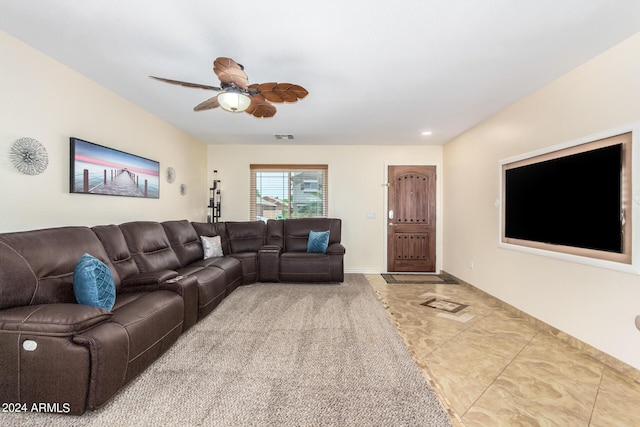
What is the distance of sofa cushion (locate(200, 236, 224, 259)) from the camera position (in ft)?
13.5

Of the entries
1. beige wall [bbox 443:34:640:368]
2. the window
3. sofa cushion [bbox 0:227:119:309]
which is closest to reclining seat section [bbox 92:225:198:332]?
sofa cushion [bbox 0:227:119:309]

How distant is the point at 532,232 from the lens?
9.70ft

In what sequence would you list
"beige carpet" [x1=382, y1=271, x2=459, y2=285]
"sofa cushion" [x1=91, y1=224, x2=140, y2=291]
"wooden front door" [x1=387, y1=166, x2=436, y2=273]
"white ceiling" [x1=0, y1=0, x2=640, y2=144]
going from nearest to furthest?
"white ceiling" [x1=0, y1=0, x2=640, y2=144] < "sofa cushion" [x1=91, y1=224, x2=140, y2=291] < "beige carpet" [x1=382, y1=271, x2=459, y2=285] < "wooden front door" [x1=387, y1=166, x2=436, y2=273]

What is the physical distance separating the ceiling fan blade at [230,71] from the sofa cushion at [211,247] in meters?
2.75

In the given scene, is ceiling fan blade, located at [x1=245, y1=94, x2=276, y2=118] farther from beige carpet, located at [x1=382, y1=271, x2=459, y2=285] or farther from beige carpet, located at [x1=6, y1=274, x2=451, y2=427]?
beige carpet, located at [x1=382, y1=271, x2=459, y2=285]

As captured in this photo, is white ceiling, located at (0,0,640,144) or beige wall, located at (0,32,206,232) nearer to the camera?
white ceiling, located at (0,0,640,144)

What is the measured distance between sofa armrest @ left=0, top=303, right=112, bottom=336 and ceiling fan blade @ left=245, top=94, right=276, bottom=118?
1.92m

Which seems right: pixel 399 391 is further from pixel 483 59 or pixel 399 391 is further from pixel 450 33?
pixel 483 59

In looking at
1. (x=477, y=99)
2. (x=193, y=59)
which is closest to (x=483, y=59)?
(x=477, y=99)

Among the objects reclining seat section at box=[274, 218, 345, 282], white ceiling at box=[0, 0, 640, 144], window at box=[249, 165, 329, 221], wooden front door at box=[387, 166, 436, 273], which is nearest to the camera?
white ceiling at box=[0, 0, 640, 144]

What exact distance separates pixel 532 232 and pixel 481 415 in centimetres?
215

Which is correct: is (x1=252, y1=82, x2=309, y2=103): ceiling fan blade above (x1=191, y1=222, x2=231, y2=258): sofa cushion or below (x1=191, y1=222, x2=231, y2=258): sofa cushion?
above

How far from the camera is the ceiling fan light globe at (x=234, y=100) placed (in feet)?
7.08

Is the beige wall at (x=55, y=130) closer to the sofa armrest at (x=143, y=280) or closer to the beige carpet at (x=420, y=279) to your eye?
the sofa armrest at (x=143, y=280)
